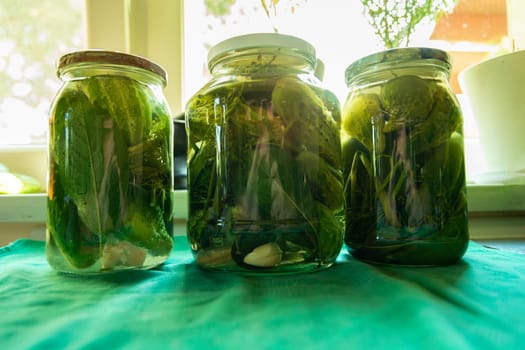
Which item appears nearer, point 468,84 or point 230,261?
point 230,261

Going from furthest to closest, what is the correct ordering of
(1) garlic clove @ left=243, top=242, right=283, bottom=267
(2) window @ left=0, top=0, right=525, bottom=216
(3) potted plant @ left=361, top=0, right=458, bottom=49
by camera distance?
(2) window @ left=0, top=0, right=525, bottom=216 < (3) potted plant @ left=361, top=0, right=458, bottom=49 < (1) garlic clove @ left=243, top=242, right=283, bottom=267

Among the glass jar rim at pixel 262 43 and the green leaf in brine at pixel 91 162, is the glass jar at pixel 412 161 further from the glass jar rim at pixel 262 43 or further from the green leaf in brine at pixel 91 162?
the green leaf in brine at pixel 91 162

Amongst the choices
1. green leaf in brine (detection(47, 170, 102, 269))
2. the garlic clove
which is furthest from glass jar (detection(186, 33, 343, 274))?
green leaf in brine (detection(47, 170, 102, 269))

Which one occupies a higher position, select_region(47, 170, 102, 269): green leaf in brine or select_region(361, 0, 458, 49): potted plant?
select_region(361, 0, 458, 49): potted plant

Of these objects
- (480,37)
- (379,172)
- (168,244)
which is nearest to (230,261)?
(168,244)

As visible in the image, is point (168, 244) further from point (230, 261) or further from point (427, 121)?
point (427, 121)

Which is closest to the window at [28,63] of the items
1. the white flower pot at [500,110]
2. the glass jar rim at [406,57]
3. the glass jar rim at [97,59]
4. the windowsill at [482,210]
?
the windowsill at [482,210]

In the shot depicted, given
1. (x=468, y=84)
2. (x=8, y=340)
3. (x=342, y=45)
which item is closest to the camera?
(x=8, y=340)

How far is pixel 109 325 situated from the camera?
0.24 metres

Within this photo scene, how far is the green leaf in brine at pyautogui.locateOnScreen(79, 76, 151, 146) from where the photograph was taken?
1.26 ft

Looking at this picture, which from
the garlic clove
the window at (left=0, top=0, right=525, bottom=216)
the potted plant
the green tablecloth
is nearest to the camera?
the green tablecloth

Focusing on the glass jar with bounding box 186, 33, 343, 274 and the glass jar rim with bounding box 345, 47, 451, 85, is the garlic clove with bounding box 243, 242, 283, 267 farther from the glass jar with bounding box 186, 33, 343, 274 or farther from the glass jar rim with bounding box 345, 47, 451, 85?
the glass jar rim with bounding box 345, 47, 451, 85

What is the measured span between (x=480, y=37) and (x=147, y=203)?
3.40 feet

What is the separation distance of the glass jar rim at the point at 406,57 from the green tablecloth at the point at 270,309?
224 millimetres
